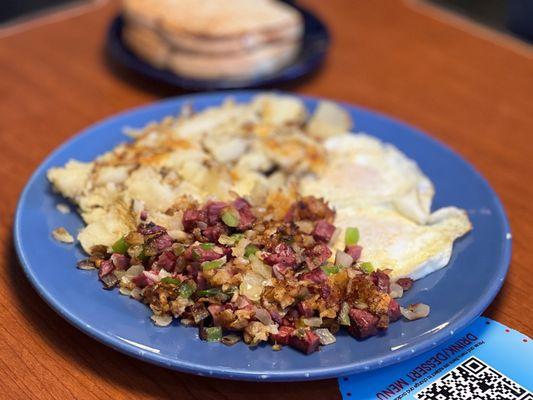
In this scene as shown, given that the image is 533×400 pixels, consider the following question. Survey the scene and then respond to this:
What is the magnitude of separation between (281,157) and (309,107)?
51cm

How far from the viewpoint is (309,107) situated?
255cm

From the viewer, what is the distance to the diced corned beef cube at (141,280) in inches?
64.5

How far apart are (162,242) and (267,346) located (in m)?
0.37

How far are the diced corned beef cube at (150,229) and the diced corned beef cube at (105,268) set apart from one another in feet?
0.36

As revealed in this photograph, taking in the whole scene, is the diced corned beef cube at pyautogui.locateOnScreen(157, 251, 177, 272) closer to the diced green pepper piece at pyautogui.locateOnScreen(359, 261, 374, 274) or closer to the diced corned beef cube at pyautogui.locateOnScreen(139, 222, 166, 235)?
the diced corned beef cube at pyautogui.locateOnScreen(139, 222, 166, 235)

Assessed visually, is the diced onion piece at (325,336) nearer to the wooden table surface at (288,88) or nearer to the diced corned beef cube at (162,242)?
the wooden table surface at (288,88)

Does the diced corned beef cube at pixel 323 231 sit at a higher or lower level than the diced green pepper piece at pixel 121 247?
higher

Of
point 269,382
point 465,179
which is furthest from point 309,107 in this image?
point 269,382

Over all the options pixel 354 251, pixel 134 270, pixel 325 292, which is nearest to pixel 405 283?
pixel 354 251

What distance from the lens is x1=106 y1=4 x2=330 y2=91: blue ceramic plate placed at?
2.71 metres

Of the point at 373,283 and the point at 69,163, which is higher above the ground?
the point at 373,283

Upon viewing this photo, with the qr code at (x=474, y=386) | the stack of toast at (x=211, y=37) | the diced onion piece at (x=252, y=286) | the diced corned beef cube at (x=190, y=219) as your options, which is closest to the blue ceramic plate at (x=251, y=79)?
the stack of toast at (x=211, y=37)

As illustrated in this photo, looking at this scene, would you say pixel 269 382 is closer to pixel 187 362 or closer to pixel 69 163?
pixel 187 362

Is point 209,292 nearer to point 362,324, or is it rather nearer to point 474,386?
point 362,324
